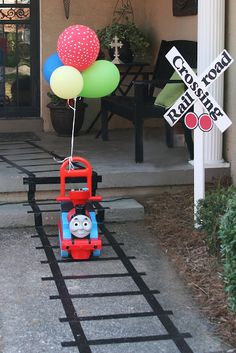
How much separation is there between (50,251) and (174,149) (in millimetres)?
2608

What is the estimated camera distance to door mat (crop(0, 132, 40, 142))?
775 cm

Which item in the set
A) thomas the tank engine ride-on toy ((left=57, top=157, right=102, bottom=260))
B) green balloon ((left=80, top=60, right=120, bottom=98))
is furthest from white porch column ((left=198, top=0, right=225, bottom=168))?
thomas the tank engine ride-on toy ((left=57, top=157, right=102, bottom=260))

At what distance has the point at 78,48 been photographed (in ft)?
14.9

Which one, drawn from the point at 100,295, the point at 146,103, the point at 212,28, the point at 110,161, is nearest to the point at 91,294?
the point at 100,295

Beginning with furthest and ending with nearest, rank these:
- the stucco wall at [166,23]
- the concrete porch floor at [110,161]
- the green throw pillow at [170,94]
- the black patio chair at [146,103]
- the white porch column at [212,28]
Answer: the stucco wall at [166,23]
the green throw pillow at [170,94]
the black patio chair at [146,103]
the concrete porch floor at [110,161]
the white porch column at [212,28]

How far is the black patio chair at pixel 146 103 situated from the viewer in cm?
616

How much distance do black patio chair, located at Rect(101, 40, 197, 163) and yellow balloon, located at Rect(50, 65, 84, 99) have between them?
1584 millimetres

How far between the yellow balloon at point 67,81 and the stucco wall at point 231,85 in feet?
5.60

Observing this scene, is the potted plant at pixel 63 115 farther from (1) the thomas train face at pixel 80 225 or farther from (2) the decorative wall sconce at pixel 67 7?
(1) the thomas train face at pixel 80 225

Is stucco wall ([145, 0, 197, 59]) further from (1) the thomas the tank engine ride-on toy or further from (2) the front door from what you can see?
(1) the thomas the tank engine ride-on toy

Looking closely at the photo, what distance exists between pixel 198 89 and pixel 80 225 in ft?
4.14

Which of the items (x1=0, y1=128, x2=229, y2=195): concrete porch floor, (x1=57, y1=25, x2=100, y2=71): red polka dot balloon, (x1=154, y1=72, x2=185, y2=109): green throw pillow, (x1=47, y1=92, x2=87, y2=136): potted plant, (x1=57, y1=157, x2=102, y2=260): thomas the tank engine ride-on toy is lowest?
(x1=57, y1=157, x2=102, y2=260): thomas the tank engine ride-on toy

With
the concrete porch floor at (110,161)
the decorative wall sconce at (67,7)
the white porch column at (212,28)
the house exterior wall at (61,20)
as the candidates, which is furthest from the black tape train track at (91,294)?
the decorative wall sconce at (67,7)

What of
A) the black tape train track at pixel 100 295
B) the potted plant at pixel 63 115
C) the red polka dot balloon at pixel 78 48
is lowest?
the black tape train track at pixel 100 295
